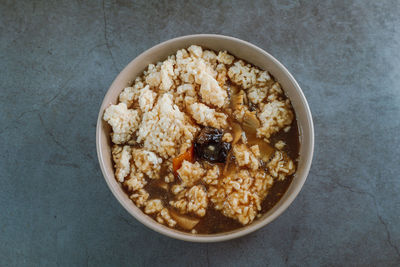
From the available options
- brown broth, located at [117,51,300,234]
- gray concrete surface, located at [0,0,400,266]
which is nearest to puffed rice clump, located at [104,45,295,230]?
brown broth, located at [117,51,300,234]

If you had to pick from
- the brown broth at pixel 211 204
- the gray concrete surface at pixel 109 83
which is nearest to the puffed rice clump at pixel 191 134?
the brown broth at pixel 211 204

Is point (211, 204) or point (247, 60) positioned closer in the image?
point (211, 204)

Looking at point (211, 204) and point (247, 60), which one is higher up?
point (247, 60)

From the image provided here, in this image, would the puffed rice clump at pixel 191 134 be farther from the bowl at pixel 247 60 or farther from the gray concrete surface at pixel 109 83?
the gray concrete surface at pixel 109 83

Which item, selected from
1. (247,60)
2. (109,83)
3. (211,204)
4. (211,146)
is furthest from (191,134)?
(109,83)

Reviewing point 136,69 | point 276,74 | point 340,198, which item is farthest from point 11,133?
point 340,198

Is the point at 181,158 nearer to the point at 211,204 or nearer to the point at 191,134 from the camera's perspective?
the point at 191,134
